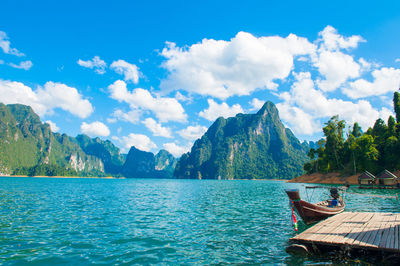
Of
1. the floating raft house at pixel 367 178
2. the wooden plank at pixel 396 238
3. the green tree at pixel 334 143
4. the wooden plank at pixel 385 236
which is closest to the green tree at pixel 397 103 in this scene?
the green tree at pixel 334 143

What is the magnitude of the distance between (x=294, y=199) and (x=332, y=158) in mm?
99921

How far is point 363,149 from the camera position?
82.2 m

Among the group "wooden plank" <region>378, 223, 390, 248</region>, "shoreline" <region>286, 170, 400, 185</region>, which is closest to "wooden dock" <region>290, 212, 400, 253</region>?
"wooden plank" <region>378, 223, 390, 248</region>

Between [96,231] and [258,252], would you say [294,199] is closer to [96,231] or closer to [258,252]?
[258,252]

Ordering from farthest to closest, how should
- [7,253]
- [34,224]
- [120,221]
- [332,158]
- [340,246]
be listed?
[332,158] < [120,221] < [34,224] < [7,253] < [340,246]

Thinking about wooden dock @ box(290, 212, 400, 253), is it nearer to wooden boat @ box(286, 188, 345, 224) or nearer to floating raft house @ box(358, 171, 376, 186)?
Result: wooden boat @ box(286, 188, 345, 224)

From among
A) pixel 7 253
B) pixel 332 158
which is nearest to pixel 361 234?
pixel 7 253

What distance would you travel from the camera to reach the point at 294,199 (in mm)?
17219

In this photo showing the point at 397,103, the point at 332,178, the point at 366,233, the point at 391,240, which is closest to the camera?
the point at 391,240

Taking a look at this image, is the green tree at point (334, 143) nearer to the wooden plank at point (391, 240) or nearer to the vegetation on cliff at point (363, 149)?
the vegetation on cliff at point (363, 149)

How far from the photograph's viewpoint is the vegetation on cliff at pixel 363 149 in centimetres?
7624

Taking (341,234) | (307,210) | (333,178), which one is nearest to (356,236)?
(341,234)

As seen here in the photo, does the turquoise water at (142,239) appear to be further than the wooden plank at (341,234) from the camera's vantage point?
Yes

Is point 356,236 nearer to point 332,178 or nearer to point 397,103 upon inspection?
point 332,178
